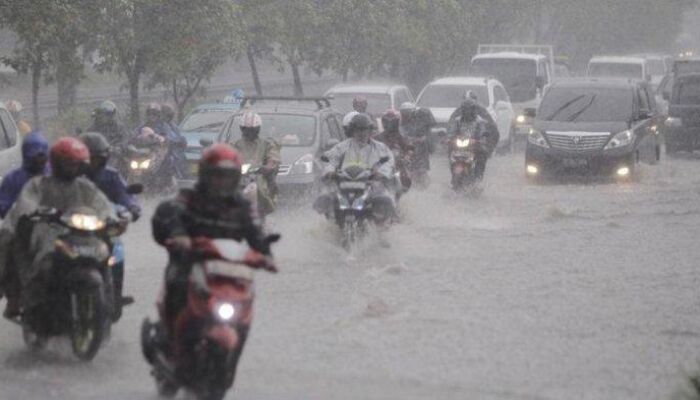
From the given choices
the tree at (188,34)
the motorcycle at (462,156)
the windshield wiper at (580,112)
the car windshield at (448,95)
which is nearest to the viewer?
the motorcycle at (462,156)

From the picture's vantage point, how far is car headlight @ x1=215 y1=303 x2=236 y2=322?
7.70 m

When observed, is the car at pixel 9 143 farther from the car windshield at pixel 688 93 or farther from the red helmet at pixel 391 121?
the car windshield at pixel 688 93

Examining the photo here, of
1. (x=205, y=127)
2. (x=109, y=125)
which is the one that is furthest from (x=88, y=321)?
(x=205, y=127)

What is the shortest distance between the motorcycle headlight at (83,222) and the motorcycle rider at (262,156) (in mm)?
5880

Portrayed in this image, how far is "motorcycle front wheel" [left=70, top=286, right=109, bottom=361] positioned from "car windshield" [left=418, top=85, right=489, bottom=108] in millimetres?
22571

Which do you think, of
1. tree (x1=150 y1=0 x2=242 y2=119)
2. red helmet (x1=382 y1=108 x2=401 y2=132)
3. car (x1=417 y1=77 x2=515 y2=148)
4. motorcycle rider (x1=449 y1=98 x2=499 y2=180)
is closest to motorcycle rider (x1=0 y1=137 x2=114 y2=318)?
red helmet (x1=382 y1=108 x2=401 y2=132)

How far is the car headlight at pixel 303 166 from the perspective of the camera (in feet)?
67.6

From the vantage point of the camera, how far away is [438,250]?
17.0 metres

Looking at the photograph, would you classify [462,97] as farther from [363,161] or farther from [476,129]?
[363,161]

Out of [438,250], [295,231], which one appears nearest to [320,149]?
[295,231]

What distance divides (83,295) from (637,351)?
3.88 m

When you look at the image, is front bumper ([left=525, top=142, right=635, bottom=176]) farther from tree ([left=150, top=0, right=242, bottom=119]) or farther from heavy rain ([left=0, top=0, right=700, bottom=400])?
tree ([left=150, top=0, right=242, bottom=119])

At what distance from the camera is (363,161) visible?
1578cm

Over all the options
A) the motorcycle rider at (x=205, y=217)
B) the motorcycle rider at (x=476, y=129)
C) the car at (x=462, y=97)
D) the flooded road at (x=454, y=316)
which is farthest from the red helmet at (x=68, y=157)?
the car at (x=462, y=97)
